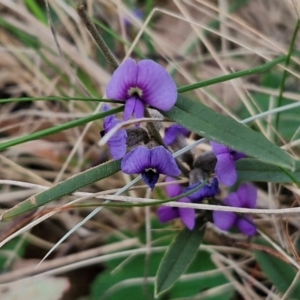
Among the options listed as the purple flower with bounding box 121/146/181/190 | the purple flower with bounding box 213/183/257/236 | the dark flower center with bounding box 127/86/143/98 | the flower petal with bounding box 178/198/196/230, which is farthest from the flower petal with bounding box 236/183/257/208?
the dark flower center with bounding box 127/86/143/98

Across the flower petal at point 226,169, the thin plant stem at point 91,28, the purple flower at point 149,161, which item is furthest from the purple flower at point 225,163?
the thin plant stem at point 91,28

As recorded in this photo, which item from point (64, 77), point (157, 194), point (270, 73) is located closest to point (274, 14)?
point (270, 73)

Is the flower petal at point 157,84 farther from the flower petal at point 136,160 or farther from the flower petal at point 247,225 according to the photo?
the flower petal at point 247,225

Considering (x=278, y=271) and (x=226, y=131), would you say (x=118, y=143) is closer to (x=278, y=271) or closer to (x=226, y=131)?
(x=226, y=131)

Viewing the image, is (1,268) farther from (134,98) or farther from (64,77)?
(134,98)

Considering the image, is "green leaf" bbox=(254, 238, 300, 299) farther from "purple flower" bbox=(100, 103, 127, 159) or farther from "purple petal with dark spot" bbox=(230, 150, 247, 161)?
"purple flower" bbox=(100, 103, 127, 159)

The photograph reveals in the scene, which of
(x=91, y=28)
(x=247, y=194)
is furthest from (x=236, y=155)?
(x=91, y=28)
